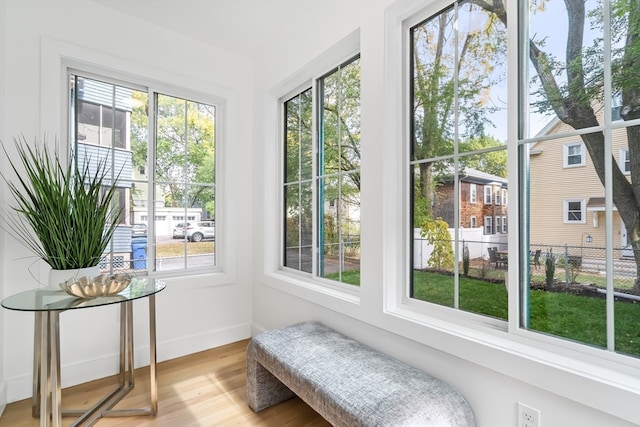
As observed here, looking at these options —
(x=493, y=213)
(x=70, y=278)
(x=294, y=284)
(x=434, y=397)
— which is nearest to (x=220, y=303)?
(x=294, y=284)

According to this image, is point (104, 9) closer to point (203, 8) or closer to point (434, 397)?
point (203, 8)

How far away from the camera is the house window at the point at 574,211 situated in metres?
1.10

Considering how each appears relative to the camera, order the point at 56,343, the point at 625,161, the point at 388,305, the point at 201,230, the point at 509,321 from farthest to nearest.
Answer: the point at 201,230 < the point at 388,305 < the point at 56,343 < the point at 509,321 < the point at 625,161

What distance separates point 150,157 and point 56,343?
1.54 m

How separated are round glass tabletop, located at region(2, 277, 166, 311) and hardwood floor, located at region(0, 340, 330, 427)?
727mm

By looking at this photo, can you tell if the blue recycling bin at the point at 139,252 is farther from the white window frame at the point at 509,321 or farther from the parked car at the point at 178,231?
the white window frame at the point at 509,321

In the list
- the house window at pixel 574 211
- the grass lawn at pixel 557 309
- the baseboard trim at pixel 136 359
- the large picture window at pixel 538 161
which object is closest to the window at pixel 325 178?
the large picture window at pixel 538 161

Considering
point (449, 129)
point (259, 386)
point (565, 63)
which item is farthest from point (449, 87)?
point (259, 386)

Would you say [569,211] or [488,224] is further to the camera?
[488,224]

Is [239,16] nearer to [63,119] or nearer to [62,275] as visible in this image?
[63,119]

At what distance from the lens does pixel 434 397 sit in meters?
1.18

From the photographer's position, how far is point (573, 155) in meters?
1.12

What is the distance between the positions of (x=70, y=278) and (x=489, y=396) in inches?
82.7

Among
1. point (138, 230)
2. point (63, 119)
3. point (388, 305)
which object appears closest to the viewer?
point (388, 305)
